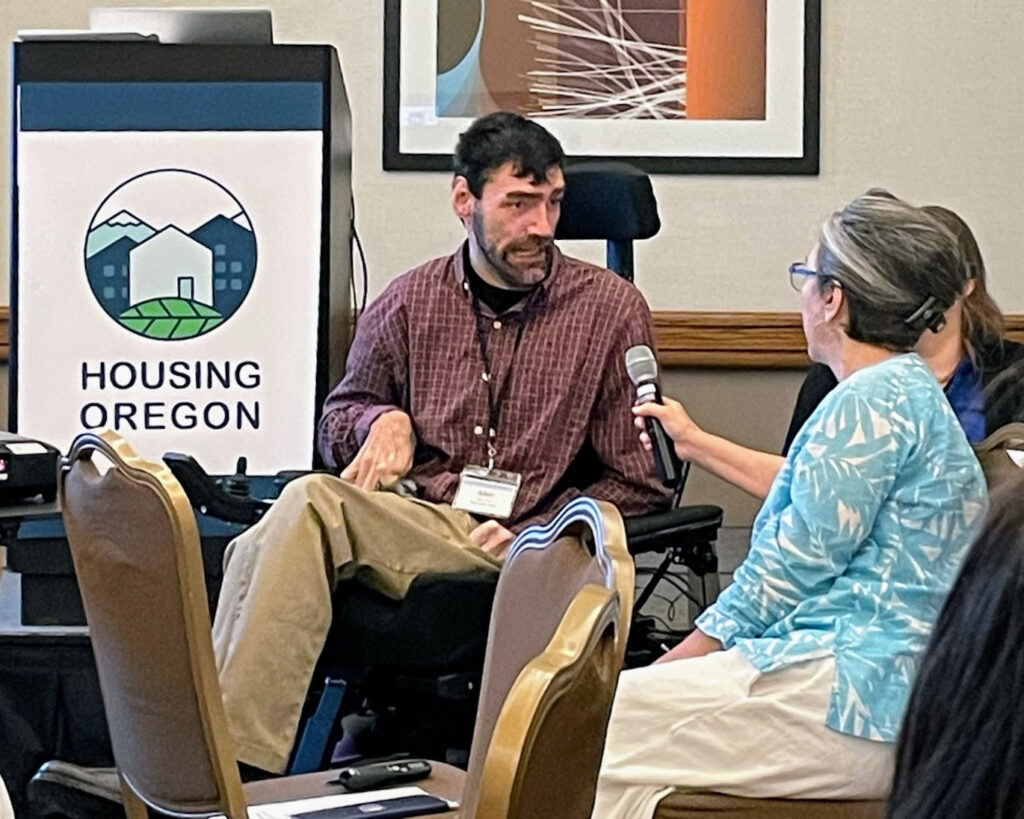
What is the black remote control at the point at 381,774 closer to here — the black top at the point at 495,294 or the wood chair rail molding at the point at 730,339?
the black top at the point at 495,294

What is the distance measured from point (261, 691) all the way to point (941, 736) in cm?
221

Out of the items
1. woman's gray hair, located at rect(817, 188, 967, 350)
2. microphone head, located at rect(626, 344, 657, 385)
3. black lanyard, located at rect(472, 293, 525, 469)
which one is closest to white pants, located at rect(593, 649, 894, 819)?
woman's gray hair, located at rect(817, 188, 967, 350)

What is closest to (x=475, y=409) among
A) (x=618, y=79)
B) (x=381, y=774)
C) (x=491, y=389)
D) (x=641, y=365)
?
(x=491, y=389)

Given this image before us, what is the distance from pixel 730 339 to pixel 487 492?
3.93 feet

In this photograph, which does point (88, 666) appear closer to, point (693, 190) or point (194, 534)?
point (194, 534)

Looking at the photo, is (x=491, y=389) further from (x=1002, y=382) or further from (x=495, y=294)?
(x=1002, y=382)

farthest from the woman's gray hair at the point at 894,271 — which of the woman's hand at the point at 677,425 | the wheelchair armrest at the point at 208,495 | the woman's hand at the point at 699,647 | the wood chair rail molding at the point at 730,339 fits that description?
the wood chair rail molding at the point at 730,339

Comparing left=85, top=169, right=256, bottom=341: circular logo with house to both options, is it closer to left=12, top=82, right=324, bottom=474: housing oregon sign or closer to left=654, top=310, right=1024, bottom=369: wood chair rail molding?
left=12, top=82, right=324, bottom=474: housing oregon sign

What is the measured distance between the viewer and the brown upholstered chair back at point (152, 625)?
179cm

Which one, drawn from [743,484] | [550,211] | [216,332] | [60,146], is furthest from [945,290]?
[60,146]

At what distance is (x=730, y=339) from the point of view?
13.3 feet

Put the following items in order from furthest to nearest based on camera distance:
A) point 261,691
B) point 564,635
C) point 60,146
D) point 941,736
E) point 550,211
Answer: point 550,211
point 60,146
point 261,691
point 564,635
point 941,736

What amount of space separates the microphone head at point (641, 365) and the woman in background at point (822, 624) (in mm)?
497

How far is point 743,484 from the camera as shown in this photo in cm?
277
